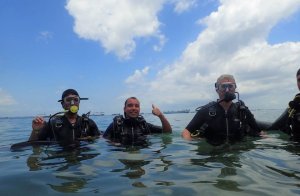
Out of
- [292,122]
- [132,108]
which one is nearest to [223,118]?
[292,122]

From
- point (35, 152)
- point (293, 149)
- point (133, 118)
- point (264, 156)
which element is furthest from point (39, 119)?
point (293, 149)

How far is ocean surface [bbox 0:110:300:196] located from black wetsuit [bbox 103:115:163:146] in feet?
2.72

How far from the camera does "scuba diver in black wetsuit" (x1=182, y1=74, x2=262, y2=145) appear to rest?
711 cm

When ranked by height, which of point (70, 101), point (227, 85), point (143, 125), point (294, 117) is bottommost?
point (143, 125)

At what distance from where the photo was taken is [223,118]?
727cm

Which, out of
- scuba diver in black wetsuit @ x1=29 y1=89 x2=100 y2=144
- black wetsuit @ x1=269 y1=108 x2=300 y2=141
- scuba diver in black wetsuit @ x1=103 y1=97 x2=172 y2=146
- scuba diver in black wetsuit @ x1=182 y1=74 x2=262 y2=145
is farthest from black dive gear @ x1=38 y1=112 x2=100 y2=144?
black wetsuit @ x1=269 y1=108 x2=300 y2=141

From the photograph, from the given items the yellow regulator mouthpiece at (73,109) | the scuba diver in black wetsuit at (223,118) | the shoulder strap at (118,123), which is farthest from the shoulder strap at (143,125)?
the yellow regulator mouthpiece at (73,109)

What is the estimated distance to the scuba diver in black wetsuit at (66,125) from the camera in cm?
761

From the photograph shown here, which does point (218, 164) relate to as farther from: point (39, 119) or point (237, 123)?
point (39, 119)

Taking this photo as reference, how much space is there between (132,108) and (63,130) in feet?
5.68

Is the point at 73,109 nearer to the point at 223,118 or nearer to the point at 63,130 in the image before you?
the point at 63,130

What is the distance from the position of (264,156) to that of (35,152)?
4550 millimetres

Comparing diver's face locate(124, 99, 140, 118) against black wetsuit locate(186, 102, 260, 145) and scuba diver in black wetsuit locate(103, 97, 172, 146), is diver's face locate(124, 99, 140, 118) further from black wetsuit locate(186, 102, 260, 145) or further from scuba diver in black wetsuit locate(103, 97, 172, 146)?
black wetsuit locate(186, 102, 260, 145)

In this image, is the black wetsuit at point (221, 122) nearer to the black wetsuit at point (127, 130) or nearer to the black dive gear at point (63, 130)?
the black wetsuit at point (127, 130)
